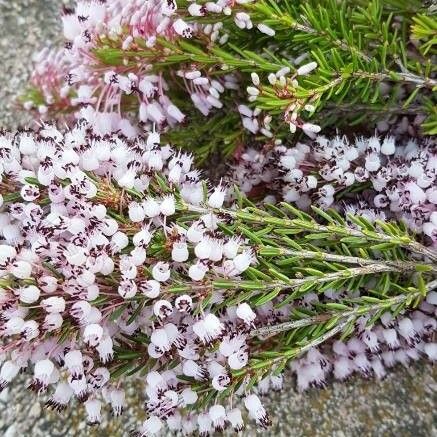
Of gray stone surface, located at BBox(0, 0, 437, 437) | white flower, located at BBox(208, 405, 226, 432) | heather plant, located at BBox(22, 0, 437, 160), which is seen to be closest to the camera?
white flower, located at BBox(208, 405, 226, 432)

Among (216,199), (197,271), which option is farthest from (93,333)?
(216,199)

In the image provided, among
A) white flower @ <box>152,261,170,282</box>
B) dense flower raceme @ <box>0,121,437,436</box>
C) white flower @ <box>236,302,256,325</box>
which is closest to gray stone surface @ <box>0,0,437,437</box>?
dense flower raceme @ <box>0,121,437,436</box>

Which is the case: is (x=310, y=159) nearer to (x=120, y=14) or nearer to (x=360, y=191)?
(x=360, y=191)

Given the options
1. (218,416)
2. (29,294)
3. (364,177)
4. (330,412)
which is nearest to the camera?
(29,294)

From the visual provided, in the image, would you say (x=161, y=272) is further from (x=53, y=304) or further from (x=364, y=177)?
(x=364, y=177)

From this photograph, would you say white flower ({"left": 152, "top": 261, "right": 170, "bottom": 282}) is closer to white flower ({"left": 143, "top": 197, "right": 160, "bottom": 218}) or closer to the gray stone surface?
white flower ({"left": 143, "top": 197, "right": 160, "bottom": 218})

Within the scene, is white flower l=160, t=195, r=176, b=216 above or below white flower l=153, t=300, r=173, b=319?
above
